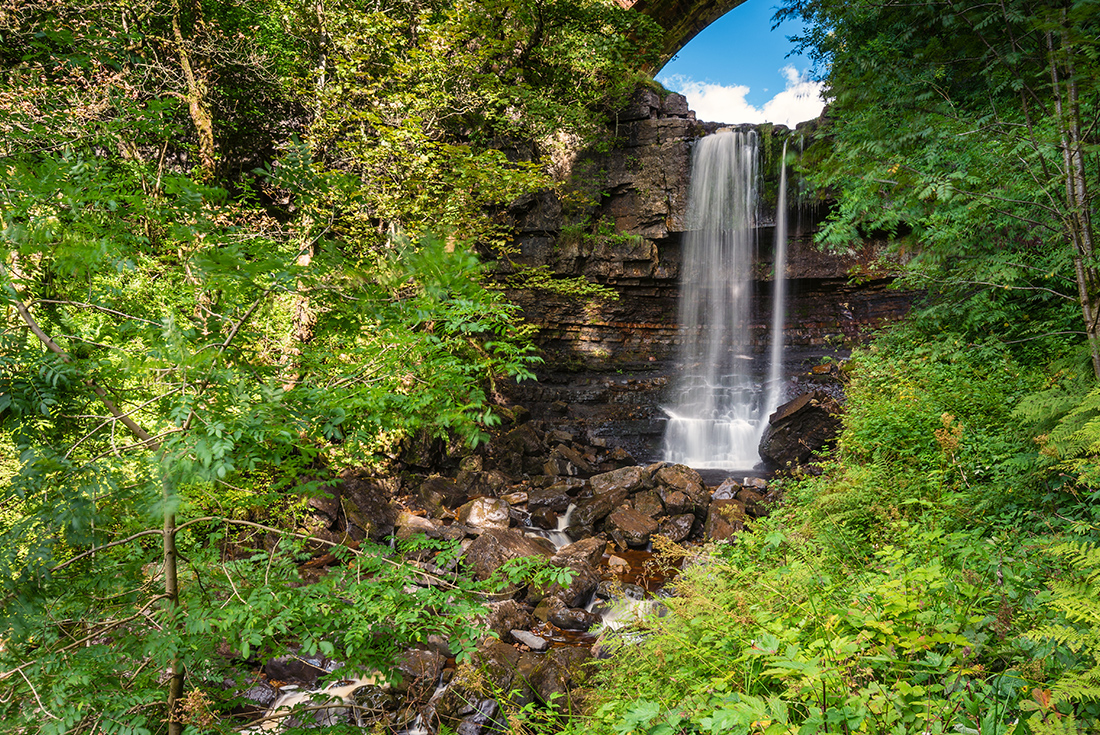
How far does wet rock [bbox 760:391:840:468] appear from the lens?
9.36 meters

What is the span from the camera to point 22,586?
173 centimetres

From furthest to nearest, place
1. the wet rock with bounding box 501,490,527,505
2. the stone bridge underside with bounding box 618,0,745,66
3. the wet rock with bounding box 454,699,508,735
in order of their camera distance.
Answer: the stone bridge underside with bounding box 618,0,745,66
the wet rock with bounding box 501,490,527,505
the wet rock with bounding box 454,699,508,735

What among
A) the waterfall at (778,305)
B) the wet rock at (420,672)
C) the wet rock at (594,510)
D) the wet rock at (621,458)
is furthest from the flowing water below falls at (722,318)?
the wet rock at (420,672)

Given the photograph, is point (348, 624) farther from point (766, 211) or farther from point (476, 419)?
point (766, 211)

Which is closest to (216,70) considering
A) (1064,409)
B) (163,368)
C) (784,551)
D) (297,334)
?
(297,334)

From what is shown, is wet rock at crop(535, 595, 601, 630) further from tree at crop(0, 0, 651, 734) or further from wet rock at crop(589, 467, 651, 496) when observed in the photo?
tree at crop(0, 0, 651, 734)

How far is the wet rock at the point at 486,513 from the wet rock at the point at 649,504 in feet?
7.25

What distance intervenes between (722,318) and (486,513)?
10.3 meters

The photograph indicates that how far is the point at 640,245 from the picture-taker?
1475cm

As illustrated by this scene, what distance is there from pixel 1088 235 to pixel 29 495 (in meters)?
5.53

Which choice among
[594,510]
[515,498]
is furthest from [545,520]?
[515,498]

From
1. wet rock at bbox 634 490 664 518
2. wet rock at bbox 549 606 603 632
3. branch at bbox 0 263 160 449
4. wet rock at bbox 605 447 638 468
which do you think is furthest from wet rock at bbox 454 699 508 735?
wet rock at bbox 605 447 638 468

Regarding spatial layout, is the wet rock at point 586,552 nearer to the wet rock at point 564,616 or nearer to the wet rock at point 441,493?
the wet rock at point 564,616

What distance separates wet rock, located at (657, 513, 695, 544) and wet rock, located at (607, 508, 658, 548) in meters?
0.14
